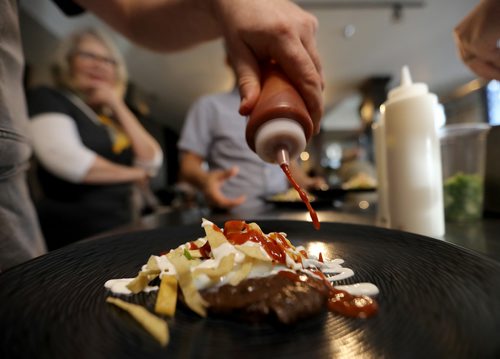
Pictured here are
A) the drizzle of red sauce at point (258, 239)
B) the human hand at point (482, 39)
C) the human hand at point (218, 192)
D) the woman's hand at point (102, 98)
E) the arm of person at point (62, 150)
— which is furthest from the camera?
the woman's hand at point (102, 98)

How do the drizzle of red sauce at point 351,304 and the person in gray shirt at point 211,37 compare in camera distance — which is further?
the person in gray shirt at point 211,37

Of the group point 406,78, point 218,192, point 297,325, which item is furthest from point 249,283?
point 218,192

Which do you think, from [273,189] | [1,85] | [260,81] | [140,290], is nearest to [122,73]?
[273,189]

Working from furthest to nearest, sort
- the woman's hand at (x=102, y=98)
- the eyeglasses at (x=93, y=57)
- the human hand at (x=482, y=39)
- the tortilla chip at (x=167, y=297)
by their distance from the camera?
1. the woman's hand at (x=102, y=98)
2. the eyeglasses at (x=93, y=57)
3. the human hand at (x=482, y=39)
4. the tortilla chip at (x=167, y=297)

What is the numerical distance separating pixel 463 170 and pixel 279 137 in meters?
0.84

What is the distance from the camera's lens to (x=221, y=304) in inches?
16.6

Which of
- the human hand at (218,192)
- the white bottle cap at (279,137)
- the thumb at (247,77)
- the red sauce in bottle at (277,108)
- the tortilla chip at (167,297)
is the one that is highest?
the thumb at (247,77)

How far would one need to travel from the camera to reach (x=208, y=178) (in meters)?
1.65

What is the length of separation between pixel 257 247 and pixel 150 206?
137 inches

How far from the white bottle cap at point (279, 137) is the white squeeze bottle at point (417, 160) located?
43 centimetres

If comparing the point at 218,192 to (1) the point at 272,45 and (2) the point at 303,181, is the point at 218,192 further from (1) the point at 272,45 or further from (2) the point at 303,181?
(1) the point at 272,45

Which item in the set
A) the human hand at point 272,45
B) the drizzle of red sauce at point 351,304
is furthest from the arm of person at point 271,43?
the drizzle of red sauce at point 351,304

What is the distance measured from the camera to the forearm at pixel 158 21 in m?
0.98

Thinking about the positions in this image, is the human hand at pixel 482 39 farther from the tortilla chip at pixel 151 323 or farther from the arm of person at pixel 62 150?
the arm of person at pixel 62 150
